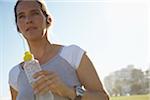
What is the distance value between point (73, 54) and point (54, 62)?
0.28ft

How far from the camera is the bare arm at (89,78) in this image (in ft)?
4.41

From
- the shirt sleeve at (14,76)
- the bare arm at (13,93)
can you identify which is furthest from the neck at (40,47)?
the bare arm at (13,93)

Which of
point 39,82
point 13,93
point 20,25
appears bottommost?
point 13,93

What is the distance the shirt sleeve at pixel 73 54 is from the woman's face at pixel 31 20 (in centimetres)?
11

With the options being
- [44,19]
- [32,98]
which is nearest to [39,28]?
[44,19]

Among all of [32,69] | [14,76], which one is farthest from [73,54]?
[14,76]

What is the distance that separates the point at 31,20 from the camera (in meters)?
1.37

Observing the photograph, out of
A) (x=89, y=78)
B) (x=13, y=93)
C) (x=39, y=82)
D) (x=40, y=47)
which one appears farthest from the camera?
(x=13, y=93)

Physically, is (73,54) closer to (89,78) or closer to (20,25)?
(89,78)

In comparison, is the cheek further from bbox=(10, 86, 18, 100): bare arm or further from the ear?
bbox=(10, 86, 18, 100): bare arm

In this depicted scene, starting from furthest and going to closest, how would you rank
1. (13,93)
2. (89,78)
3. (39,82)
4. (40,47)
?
(13,93)
(40,47)
(89,78)
(39,82)

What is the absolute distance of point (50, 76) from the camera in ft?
4.02

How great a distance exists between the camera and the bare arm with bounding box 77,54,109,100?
4.41ft

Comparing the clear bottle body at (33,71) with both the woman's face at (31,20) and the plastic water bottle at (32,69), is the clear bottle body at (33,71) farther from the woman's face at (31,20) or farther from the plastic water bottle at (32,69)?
the woman's face at (31,20)
